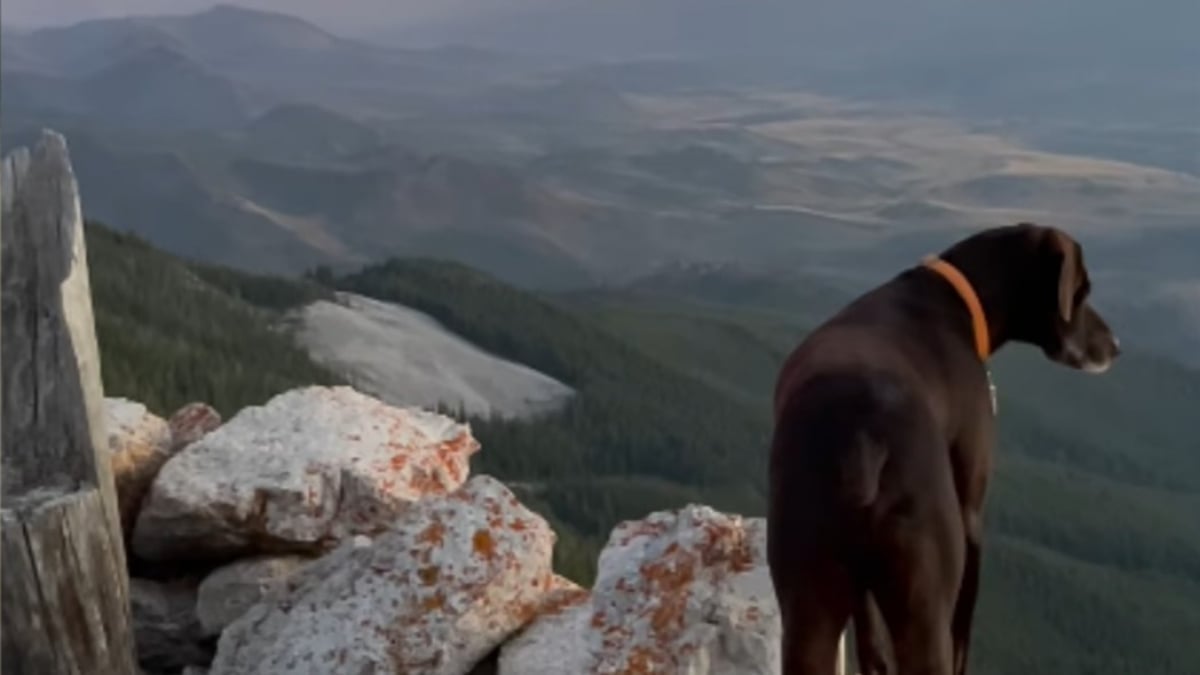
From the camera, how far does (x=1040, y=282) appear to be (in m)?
7.92

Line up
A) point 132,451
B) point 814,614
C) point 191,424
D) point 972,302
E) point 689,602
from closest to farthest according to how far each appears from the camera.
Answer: point 814,614, point 972,302, point 689,602, point 132,451, point 191,424

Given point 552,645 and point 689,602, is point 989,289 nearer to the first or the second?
point 689,602

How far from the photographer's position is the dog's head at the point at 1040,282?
786 centimetres

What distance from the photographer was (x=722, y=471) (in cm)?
12331

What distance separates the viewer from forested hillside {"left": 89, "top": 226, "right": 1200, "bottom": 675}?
296ft

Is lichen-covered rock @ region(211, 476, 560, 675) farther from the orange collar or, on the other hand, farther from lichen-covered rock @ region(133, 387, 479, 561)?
the orange collar

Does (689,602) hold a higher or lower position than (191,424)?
higher

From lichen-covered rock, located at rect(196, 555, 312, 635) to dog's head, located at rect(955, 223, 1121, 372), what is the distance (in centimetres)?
479

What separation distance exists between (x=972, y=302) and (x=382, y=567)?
374 cm

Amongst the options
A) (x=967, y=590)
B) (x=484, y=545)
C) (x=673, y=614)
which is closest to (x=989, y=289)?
(x=967, y=590)

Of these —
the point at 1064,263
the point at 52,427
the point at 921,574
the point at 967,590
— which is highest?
the point at 1064,263

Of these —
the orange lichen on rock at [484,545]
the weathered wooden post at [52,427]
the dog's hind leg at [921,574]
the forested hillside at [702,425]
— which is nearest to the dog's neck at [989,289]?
the dog's hind leg at [921,574]

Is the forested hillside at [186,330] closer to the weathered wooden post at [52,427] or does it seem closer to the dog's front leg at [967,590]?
the weathered wooden post at [52,427]

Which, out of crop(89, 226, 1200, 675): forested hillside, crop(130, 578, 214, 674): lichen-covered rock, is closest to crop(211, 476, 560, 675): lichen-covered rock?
crop(130, 578, 214, 674): lichen-covered rock
